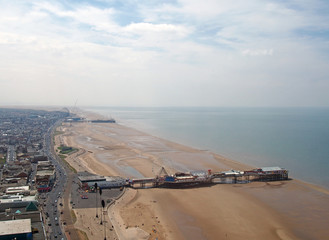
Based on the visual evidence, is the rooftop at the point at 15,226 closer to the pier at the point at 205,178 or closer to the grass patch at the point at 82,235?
the grass patch at the point at 82,235

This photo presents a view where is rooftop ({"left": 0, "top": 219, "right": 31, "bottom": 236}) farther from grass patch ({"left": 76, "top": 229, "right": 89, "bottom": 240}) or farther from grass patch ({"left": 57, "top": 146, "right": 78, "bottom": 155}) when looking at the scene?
grass patch ({"left": 57, "top": 146, "right": 78, "bottom": 155})

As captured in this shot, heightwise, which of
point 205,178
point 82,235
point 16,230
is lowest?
point 82,235

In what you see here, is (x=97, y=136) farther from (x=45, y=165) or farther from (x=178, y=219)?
(x=178, y=219)

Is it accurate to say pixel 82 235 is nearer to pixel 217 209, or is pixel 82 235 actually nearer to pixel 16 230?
pixel 16 230

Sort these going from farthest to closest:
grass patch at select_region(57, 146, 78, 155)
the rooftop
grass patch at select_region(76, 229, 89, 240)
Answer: grass patch at select_region(57, 146, 78, 155), grass patch at select_region(76, 229, 89, 240), the rooftop

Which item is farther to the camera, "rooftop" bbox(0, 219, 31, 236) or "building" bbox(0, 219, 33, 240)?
"rooftop" bbox(0, 219, 31, 236)

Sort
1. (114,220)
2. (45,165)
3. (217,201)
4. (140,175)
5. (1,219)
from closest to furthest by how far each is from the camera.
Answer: (1,219) → (114,220) → (217,201) → (45,165) → (140,175)

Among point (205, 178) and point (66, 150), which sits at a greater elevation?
point (66, 150)

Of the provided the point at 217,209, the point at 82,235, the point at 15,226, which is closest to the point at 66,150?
the point at 217,209

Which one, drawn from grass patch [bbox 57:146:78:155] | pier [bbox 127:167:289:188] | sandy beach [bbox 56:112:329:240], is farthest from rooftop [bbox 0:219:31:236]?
grass patch [bbox 57:146:78:155]

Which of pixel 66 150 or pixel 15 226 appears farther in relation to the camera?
pixel 66 150

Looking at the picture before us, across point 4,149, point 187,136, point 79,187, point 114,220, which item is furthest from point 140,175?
point 187,136
